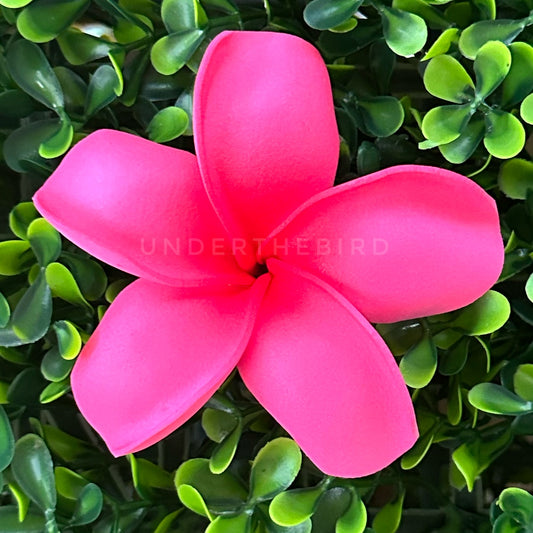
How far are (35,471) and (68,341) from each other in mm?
79

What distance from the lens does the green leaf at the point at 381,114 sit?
0.41m

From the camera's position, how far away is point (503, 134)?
0.38 meters

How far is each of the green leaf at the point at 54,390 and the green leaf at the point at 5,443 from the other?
3 centimetres

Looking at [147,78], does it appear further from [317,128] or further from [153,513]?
[153,513]

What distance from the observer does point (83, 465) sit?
462 millimetres

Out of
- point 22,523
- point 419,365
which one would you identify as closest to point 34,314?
point 22,523

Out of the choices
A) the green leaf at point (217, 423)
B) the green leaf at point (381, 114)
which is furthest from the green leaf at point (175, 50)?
the green leaf at point (217, 423)

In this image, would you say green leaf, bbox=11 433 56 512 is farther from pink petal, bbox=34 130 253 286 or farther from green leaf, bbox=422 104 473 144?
green leaf, bbox=422 104 473 144

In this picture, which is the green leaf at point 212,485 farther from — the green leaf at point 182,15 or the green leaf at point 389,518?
the green leaf at point 182,15

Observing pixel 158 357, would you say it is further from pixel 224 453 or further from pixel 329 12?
pixel 329 12

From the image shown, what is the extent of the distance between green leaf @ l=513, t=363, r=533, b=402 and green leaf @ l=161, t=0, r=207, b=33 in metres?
0.28

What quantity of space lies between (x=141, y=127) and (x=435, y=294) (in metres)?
0.25

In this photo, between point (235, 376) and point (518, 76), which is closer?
point (518, 76)

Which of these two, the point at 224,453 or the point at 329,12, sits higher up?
the point at 329,12
